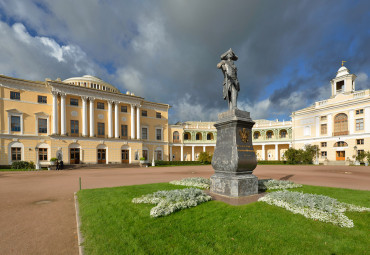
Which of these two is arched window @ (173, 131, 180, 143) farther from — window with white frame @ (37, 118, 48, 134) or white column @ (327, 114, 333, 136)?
white column @ (327, 114, 333, 136)

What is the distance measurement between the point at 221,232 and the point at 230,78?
5822 millimetres

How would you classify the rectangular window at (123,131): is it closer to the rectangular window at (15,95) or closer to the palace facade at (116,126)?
A: the palace facade at (116,126)

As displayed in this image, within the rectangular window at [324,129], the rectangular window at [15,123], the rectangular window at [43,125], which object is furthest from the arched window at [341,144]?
the rectangular window at [15,123]

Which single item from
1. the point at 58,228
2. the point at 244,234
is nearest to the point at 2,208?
the point at 58,228

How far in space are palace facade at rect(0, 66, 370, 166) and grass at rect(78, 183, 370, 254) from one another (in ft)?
96.0

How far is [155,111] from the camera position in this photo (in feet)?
142

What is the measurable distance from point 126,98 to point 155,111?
8.27 m

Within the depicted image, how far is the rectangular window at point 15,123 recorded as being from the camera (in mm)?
28316

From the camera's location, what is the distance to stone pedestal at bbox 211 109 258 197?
6.54m

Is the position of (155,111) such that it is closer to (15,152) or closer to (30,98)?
(30,98)

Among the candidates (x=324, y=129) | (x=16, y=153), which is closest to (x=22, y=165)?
(x=16, y=153)

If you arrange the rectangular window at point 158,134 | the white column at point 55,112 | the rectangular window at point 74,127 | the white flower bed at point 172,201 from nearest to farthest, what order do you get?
the white flower bed at point 172,201, the white column at point 55,112, the rectangular window at point 74,127, the rectangular window at point 158,134

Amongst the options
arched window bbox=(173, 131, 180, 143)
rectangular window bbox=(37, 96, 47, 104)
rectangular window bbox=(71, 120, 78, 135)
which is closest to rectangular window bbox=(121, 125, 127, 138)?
rectangular window bbox=(71, 120, 78, 135)

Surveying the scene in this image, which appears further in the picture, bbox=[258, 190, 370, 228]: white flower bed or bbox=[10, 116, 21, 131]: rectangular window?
bbox=[10, 116, 21, 131]: rectangular window
